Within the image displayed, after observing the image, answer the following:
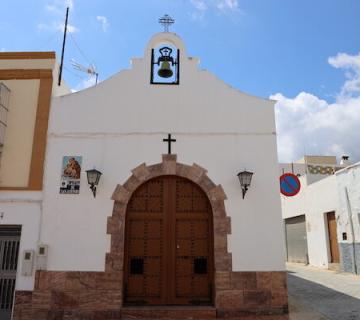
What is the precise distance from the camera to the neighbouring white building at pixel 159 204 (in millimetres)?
7156

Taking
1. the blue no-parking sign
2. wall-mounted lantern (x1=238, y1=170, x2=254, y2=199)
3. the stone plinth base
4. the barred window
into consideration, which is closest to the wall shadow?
the stone plinth base

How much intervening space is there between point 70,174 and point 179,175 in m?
2.27

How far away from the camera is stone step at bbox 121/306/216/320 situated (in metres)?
6.88

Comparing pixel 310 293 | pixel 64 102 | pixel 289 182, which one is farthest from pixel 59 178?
pixel 310 293

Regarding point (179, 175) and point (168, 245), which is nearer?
point (168, 245)

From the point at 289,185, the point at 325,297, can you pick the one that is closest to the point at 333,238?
the point at 325,297

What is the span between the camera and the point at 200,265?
7.51 m

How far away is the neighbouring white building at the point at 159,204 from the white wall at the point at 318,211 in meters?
7.94

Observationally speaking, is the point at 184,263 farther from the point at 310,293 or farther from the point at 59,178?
the point at 310,293

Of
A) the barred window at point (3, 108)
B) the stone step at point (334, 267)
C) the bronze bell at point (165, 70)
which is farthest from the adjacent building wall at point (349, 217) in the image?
the barred window at point (3, 108)

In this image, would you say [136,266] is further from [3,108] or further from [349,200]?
[349,200]

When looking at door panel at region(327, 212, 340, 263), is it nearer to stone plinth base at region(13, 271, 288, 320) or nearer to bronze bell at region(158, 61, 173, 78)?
stone plinth base at region(13, 271, 288, 320)

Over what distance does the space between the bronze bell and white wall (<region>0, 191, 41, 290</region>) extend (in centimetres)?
366

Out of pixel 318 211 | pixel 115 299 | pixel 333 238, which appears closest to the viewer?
pixel 115 299
